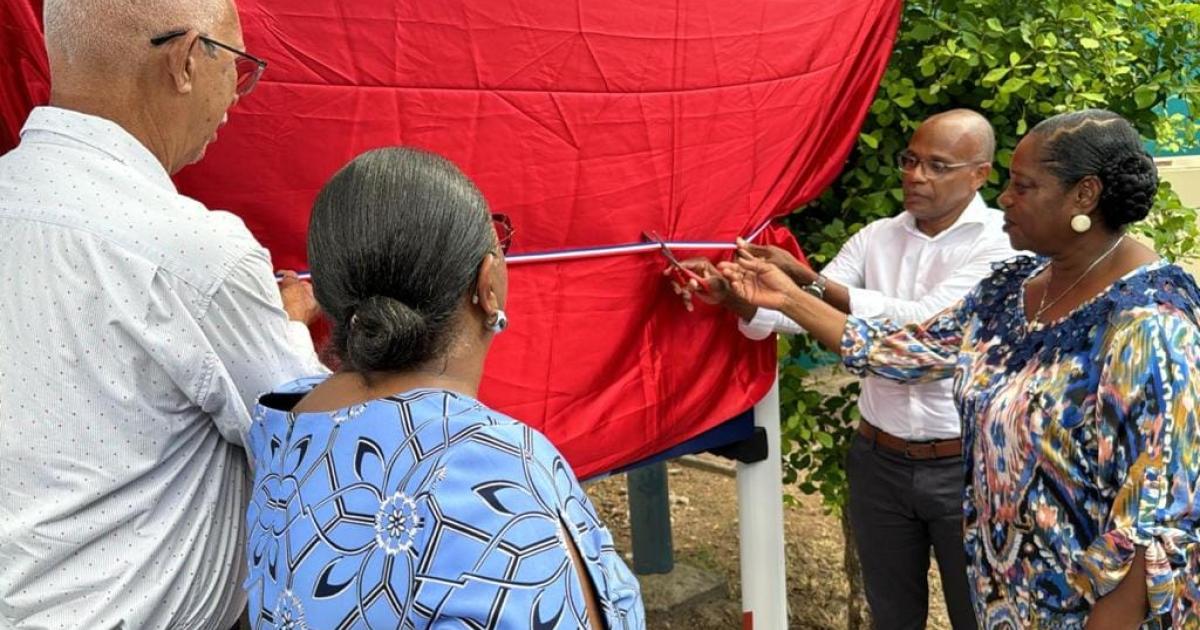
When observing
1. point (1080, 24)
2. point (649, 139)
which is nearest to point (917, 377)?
point (649, 139)

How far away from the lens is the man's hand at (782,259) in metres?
2.89

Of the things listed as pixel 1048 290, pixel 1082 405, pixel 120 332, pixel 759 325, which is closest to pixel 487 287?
pixel 120 332

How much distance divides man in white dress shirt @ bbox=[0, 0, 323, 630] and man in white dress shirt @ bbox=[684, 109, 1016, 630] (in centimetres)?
177

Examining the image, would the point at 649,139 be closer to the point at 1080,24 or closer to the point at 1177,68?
the point at 1080,24

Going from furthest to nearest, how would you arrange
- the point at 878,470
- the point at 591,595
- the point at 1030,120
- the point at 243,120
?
1. the point at 1030,120
2. the point at 878,470
3. the point at 243,120
4. the point at 591,595

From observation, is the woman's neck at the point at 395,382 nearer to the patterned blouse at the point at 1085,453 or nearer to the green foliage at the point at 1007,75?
the patterned blouse at the point at 1085,453

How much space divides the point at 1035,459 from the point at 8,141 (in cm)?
195

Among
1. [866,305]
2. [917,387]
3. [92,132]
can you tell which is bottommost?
[917,387]

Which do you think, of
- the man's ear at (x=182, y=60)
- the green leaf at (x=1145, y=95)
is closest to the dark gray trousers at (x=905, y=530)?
the green leaf at (x=1145, y=95)

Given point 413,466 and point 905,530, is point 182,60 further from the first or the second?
point 905,530

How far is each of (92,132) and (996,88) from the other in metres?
2.69

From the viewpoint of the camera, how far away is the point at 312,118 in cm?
215

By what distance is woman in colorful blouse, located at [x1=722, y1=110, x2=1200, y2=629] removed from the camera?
6.70 ft

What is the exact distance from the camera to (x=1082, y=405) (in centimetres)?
214
